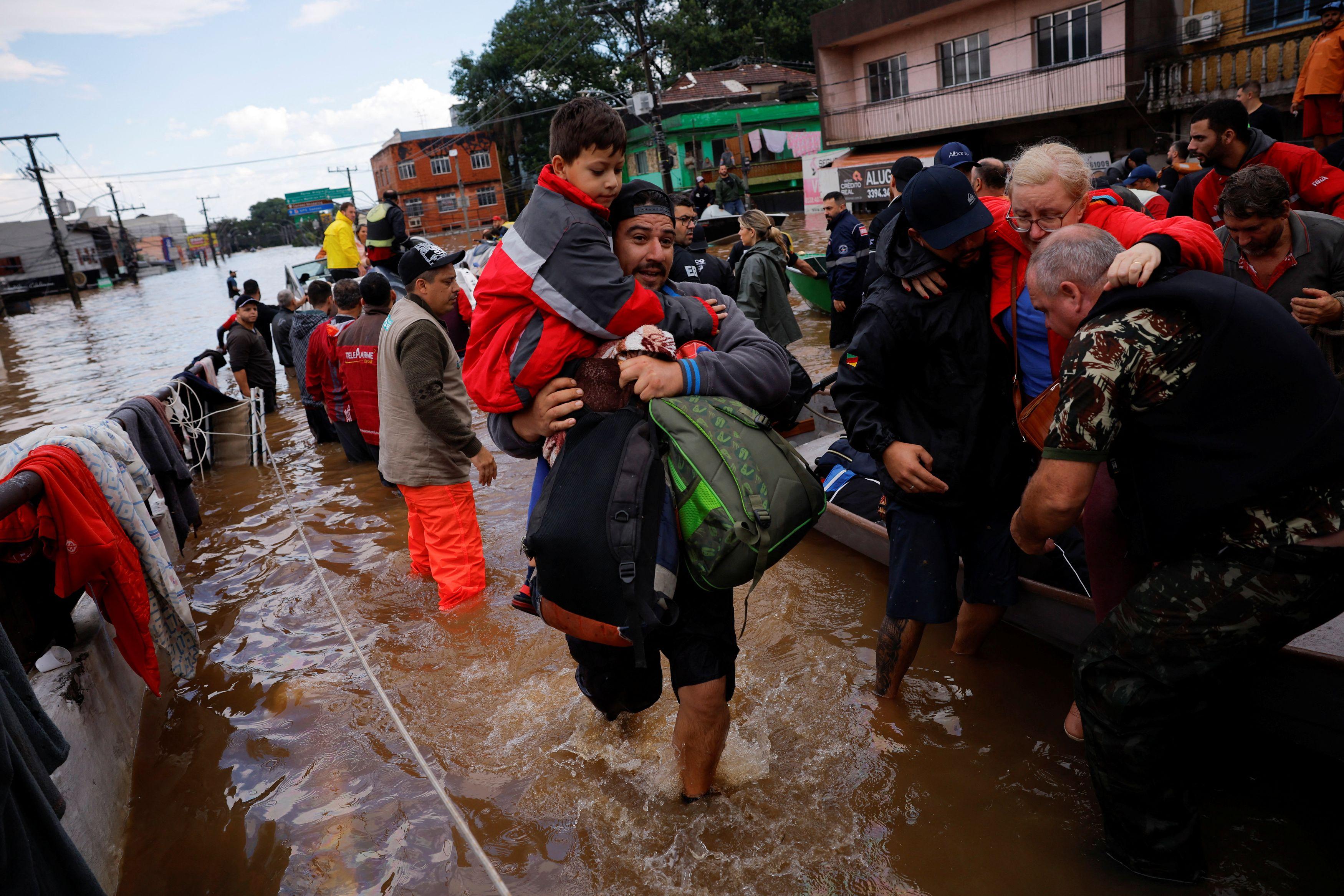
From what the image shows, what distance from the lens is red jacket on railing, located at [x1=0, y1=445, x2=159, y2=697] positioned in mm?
3209

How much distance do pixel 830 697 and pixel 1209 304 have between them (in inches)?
92.8

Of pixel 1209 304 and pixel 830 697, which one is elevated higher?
pixel 1209 304

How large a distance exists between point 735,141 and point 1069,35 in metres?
19.6

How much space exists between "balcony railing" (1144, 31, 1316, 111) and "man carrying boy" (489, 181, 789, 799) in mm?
14398

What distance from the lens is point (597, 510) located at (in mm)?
2260

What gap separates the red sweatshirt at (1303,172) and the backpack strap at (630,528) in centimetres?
440

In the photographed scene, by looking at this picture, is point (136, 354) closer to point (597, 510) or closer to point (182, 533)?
point (182, 533)

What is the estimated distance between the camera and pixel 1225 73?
52.2ft

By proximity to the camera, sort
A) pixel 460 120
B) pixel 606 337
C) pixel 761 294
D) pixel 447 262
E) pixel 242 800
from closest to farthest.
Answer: pixel 606 337
pixel 242 800
pixel 447 262
pixel 761 294
pixel 460 120

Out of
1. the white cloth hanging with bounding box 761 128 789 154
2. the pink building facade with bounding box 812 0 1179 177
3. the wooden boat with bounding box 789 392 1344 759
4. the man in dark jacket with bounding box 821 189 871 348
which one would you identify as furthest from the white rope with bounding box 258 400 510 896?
the white cloth hanging with bounding box 761 128 789 154

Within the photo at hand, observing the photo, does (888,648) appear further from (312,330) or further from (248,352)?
(248,352)

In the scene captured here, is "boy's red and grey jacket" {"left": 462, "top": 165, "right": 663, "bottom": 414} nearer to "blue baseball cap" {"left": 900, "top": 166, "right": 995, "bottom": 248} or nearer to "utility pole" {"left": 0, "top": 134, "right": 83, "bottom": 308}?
"blue baseball cap" {"left": 900, "top": 166, "right": 995, "bottom": 248}

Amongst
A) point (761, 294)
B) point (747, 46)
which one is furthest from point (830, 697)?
point (747, 46)

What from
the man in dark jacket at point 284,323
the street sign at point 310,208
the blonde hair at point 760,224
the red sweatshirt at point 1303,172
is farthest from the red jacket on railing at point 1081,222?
the street sign at point 310,208
